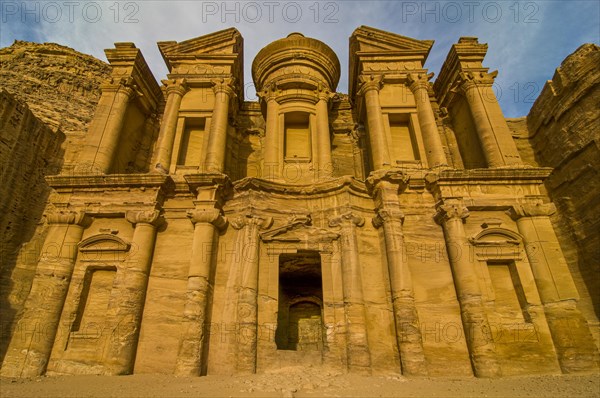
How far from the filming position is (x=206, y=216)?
10078 mm

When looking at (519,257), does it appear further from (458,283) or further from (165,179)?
(165,179)

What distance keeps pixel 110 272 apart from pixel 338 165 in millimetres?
9741

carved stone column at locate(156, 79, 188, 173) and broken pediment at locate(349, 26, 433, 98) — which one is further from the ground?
broken pediment at locate(349, 26, 433, 98)

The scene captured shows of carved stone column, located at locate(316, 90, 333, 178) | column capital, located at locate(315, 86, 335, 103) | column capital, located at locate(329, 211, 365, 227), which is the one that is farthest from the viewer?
column capital, located at locate(315, 86, 335, 103)

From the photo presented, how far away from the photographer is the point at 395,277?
31.0 ft

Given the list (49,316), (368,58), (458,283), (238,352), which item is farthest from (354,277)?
(368,58)

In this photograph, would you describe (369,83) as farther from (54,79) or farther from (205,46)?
(54,79)

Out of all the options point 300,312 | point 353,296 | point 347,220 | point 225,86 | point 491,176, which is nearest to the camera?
point 353,296

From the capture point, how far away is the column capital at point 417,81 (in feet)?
44.7

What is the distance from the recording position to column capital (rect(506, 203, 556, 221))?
10258 mm

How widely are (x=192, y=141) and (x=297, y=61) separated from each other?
19.3 ft

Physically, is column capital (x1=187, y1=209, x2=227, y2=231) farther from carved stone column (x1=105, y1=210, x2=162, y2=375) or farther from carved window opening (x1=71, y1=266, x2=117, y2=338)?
carved window opening (x1=71, y1=266, x2=117, y2=338)

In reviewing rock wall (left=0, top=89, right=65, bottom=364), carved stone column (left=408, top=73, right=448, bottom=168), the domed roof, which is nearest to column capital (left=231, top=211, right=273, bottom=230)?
carved stone column (left=408, top=73, right=448, bottom=168)

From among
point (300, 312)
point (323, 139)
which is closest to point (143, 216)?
point (323, 139)
